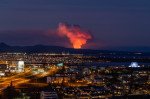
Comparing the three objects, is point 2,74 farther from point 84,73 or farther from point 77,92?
point 77,92

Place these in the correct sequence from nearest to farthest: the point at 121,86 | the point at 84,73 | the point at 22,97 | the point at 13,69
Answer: the point at 22,97 < the point at 121,86 < the point at 84,73 < the point at 13,69

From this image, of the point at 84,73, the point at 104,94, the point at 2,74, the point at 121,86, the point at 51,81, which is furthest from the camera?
the point at 84,73

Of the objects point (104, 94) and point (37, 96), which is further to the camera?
point (104, 94)

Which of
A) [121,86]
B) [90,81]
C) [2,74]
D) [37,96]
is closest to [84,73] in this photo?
[90,81]

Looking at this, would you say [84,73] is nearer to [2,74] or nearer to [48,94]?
[2,74]

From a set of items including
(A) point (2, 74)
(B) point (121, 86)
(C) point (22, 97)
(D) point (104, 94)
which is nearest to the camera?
(C) point (22, 97)

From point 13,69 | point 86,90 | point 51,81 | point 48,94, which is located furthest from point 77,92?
point 13,69

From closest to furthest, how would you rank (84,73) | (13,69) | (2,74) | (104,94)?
(104,94) → (2,74) → (84,73) → (13,69)

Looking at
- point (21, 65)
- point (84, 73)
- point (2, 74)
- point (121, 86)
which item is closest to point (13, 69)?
point (21, 65)

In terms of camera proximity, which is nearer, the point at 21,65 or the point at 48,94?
the point at 48,94
